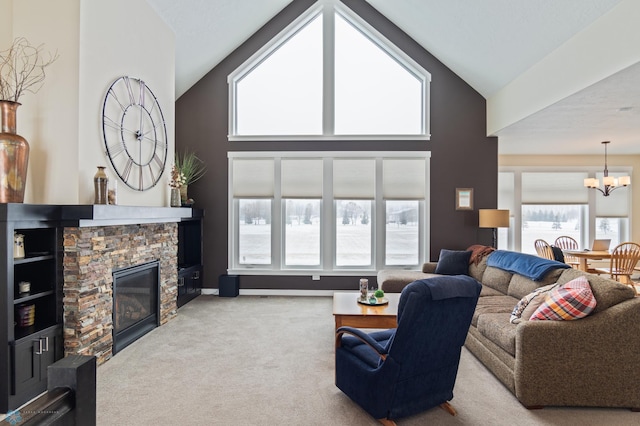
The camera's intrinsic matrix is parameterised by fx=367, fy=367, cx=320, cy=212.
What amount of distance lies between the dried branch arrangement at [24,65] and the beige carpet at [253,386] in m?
2.65

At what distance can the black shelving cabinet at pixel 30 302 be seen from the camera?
2662 millimetres

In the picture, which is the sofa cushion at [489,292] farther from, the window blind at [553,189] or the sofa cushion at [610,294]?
the window blind at [553,189]

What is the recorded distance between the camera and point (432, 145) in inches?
246

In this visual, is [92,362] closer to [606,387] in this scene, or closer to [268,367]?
[268,367]

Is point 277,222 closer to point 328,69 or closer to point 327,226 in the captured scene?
point 327,226

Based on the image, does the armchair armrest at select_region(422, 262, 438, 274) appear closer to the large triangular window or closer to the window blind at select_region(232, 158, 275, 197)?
the large triangular window

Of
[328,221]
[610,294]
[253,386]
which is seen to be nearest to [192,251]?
[328,221]

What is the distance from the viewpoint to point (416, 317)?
222cm

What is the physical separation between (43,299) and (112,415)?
4.30ft

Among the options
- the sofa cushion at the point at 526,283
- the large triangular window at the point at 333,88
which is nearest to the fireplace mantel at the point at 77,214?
the large triangular window at the point at 333,88

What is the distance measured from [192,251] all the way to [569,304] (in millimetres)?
5409

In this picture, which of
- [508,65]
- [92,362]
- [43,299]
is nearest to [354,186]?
[508,65]

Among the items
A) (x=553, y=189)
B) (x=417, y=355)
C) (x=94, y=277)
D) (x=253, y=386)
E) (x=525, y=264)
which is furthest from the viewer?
(x=553, y=189)

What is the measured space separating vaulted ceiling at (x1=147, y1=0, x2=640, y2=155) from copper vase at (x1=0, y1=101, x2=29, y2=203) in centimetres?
246
